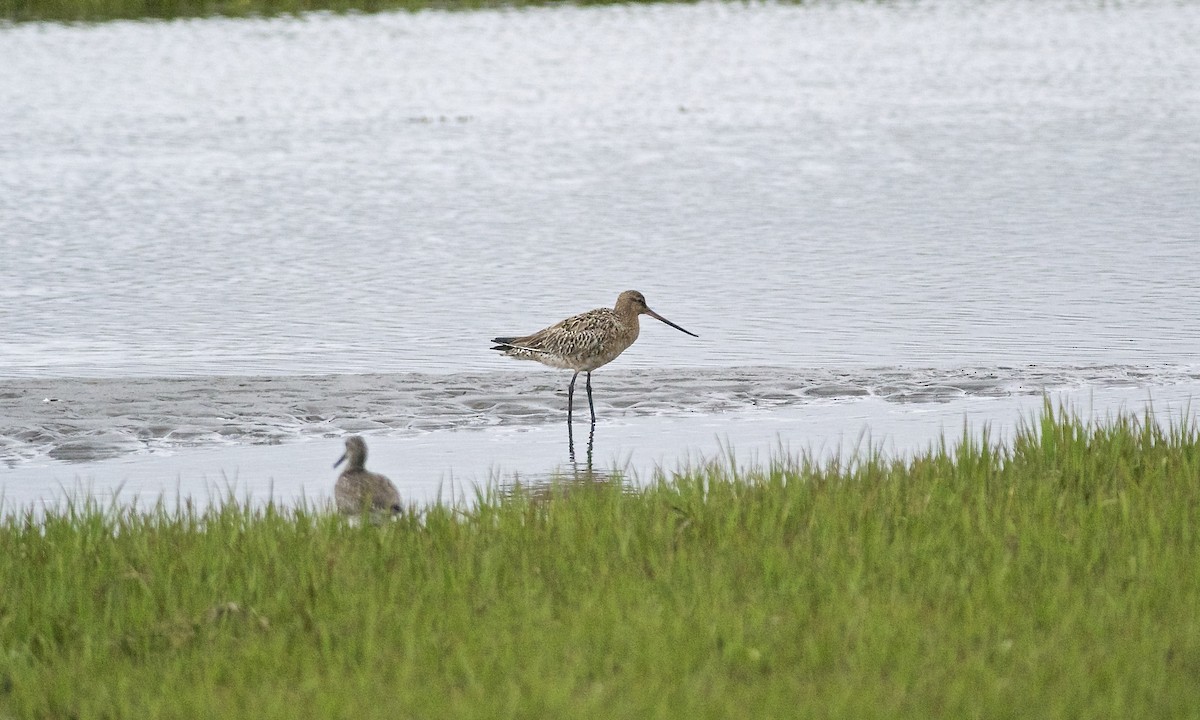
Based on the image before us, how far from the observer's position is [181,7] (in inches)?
2357

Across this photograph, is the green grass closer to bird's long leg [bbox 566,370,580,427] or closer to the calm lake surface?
the calm lake surface

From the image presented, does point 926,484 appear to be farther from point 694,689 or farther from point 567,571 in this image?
point 694,689

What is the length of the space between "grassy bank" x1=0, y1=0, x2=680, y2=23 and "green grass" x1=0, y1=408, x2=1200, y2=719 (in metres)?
52.5

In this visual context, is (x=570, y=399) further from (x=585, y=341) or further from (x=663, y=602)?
(x=663, y=602)

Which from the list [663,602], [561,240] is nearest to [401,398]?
[663,602]

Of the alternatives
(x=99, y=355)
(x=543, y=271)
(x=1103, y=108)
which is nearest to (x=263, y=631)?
(x=99, y=355)

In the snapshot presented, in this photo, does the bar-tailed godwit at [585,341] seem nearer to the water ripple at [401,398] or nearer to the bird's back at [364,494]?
the water ripple at [401,398]

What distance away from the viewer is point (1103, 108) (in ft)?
119

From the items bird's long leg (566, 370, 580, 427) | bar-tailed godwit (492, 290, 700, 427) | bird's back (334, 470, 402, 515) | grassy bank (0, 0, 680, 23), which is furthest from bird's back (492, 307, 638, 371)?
grassy bank (0, 0, 680, 23)

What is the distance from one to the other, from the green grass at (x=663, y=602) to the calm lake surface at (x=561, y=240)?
251 centimetres

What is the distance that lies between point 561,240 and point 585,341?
925 centimetres

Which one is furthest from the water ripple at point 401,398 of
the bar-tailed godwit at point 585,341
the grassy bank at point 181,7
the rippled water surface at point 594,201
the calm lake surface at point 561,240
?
the grassy bank at point 181,7

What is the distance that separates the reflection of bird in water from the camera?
8.77 m

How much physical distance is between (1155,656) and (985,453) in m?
3.20
